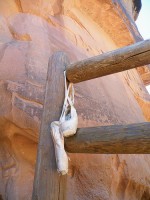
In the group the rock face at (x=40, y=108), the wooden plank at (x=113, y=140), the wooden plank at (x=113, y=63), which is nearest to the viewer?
the wooden plank at (x=113, y=140)

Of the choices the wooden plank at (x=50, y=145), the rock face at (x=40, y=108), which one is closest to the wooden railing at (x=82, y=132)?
the wooden plank at (x=50, y=145)

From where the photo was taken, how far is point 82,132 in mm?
1258

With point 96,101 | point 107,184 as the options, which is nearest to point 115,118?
point 96,101

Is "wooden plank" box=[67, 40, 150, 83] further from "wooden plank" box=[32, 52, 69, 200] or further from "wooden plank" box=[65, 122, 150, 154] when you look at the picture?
"wooden plank" box=[65, 122, 150, 154]

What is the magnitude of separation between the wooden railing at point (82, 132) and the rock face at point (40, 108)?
0.83m

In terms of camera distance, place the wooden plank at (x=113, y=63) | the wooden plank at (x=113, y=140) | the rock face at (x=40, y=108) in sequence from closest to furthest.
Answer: the wooden plank at (x=113, y=140) < the wooden plank at (x=113, y=63) < the rock face at (x=40, y=108)

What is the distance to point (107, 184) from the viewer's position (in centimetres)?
231

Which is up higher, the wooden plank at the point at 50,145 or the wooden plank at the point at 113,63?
the wooden plank at the point at 113,63

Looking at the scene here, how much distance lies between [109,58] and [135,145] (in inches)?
22.0

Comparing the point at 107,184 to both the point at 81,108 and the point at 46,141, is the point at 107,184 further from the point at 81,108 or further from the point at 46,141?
the point at 46,141

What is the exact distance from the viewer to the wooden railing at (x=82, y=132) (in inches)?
44.4

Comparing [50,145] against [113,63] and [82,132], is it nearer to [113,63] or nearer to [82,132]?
[82,132]

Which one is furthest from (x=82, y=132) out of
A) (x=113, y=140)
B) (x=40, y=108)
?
(x=40, y=108)

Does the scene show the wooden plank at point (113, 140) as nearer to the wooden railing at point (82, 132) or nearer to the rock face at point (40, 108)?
the wooden railing at point (82, 132)
